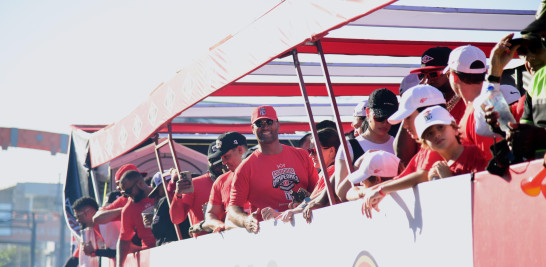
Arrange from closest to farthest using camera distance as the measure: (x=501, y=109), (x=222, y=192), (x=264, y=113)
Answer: (x=501, y=109)
(x=264, y=113)
(x=222, y=192)

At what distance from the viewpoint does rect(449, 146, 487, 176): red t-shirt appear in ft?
12.3

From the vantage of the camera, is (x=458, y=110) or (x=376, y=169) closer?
(x=376, y=169)

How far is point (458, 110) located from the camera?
4.74 metres

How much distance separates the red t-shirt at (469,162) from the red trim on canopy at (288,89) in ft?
17.7

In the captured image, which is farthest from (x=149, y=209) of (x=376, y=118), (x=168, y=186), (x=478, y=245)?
(x=478, y=245)

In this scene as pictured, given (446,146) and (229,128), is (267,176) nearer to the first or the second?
(446,146)

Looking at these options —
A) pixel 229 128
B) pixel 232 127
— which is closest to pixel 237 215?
pixel 232 127

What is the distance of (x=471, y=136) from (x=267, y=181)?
2.83 metres

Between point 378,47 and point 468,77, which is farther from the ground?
point 378,47

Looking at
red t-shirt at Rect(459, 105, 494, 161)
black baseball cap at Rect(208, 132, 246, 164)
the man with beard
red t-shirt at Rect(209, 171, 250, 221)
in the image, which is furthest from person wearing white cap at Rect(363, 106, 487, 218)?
the man with beard

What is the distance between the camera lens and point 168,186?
9.05 metres

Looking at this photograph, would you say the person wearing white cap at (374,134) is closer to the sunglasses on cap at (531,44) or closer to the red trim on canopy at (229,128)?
the sunglasses on cap at (531,44)

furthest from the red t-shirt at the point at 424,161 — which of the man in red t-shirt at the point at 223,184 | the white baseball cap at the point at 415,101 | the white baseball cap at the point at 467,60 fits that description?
the man in red t-shirt at the point at 223,184

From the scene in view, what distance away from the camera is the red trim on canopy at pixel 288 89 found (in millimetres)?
9141
